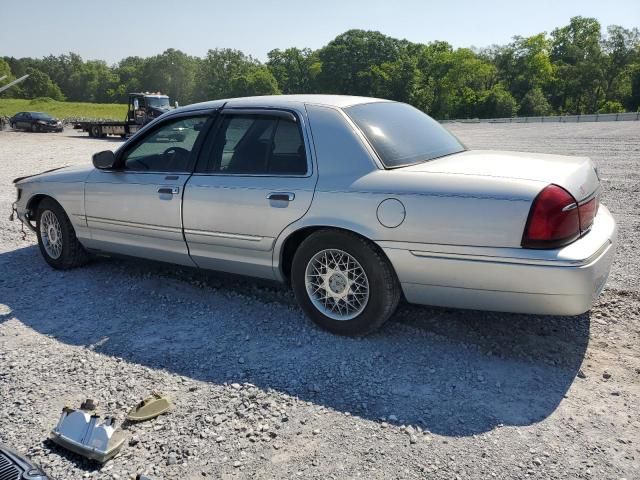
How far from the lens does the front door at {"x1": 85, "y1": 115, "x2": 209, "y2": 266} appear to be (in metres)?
4.52

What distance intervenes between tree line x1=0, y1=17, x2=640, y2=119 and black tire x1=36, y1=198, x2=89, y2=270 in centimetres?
7393

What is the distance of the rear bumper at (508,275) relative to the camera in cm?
310

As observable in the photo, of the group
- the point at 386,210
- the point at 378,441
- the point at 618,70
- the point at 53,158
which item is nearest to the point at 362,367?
the point at 378,441

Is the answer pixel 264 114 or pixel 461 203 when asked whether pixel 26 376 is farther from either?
pixel 461 203

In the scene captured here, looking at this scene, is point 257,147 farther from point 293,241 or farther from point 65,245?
point 65,245

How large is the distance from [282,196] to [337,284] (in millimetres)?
739

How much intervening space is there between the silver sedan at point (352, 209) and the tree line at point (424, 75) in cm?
7406

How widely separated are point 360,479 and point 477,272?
4.68ft

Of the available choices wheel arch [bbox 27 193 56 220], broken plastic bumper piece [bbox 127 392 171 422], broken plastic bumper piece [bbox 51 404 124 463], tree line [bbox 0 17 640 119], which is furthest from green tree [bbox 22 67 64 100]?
Answer: broken plastic bumper piece [bbox 51 404 124 463]

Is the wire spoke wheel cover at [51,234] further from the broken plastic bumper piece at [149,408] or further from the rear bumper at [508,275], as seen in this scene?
the rear bumper at [508,275]

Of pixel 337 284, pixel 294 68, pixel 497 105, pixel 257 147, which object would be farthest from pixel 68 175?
pixel 294 68

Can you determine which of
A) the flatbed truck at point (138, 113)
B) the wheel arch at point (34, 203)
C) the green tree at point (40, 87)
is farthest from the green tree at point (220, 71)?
the wheel arch at point (34, 203)

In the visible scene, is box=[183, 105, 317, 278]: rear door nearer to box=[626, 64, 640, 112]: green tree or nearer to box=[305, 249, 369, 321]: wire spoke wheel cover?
box=[305, 249, 369, 321]: wire spoke wheel cover

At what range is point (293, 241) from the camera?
4.03m
